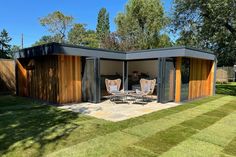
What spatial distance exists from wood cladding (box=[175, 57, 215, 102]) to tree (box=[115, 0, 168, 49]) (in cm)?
982

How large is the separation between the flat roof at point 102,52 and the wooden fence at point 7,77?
185 centimetres

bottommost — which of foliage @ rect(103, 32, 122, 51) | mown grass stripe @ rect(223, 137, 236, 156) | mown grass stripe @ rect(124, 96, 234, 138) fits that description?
mown grass stripe @ rect(223, 137, 236, 156)

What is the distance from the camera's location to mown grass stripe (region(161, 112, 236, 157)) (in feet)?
11.5

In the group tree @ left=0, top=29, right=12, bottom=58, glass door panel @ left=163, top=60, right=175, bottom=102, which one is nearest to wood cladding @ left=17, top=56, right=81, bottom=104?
glass door panel @ left=163, top=60, right=175, bottom=102

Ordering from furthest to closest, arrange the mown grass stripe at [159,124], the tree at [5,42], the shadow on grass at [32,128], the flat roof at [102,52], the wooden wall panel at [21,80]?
the tree at [5,42] → the wooden wall panel at [21,80] → the flat roof at [102,52] → the mown grass stripe at [159,124] → the shadow on grass at [32,128]

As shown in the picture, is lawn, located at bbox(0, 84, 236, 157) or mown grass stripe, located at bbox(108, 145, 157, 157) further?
lawn, located at bbox(0, 84, 236, 157)

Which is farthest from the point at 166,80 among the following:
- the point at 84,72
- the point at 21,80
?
the point at 21,80

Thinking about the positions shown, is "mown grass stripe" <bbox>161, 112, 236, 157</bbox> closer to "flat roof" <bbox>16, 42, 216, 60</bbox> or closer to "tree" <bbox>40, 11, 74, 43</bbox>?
"flat roof" <bbox>16, 42, 216, 60</bbox>

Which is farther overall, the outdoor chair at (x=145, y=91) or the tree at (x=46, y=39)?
the tree at (x=46, y=39)

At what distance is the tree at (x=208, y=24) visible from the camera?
12078 mm

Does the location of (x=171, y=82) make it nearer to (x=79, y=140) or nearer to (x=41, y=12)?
(x=79, y=140)

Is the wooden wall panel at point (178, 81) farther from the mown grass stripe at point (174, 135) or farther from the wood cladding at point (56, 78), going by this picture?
the wood cladding at point (56, 78)

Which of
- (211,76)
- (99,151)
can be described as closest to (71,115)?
(99,151)

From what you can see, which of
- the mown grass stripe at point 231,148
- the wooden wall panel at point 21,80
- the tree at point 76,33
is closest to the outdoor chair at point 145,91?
the mown grass stripe at point 231,148
